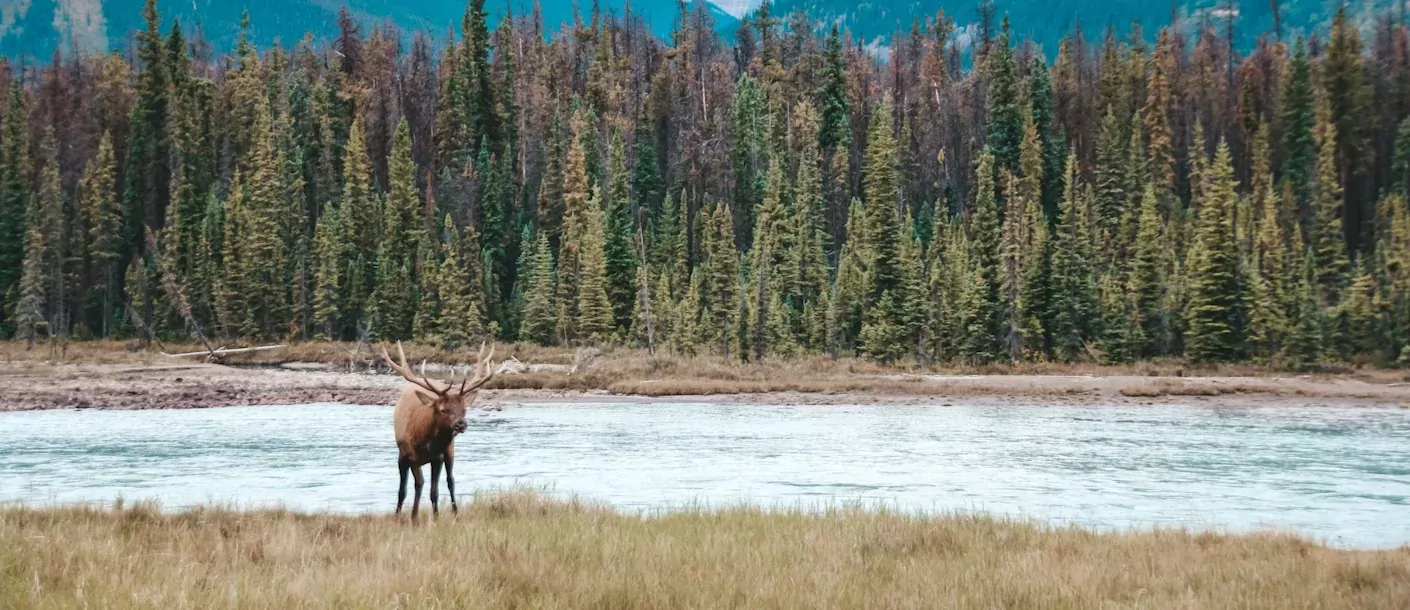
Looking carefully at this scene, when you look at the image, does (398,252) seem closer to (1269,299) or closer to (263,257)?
(263,257)

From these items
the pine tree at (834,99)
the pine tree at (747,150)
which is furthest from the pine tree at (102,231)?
the pine tree at (834,99)

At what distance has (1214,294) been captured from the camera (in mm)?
60250

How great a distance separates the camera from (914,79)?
108m

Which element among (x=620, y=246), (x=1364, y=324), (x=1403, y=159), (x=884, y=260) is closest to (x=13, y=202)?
(x=620, y=246)

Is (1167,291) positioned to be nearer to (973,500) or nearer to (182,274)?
(973,500)

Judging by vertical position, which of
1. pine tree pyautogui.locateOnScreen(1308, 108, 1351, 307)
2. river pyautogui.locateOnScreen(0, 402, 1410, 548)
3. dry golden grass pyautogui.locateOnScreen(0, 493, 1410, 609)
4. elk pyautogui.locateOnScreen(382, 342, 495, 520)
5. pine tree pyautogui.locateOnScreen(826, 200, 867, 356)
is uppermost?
pine tree pyautogui.locateOnScreen(1308, 108, 1351, 307)

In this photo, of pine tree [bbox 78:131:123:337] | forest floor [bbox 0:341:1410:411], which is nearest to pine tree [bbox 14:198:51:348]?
pine tree [bbox 78:131:123:337]

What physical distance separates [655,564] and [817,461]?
52.6 feet

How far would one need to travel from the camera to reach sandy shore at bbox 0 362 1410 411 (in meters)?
45.8

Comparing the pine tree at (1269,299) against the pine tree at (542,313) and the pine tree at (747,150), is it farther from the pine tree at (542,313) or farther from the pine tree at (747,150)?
the pine tree at (542,313)

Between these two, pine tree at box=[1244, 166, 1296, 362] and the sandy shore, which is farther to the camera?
pine tree at box=[1244, 166, 1296, 362]

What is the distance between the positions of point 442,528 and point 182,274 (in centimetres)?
7867

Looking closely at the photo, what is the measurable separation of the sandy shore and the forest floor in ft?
0.16

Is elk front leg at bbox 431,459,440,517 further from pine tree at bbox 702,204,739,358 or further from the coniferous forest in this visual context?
pine tree at bbox 702,204,739,358
